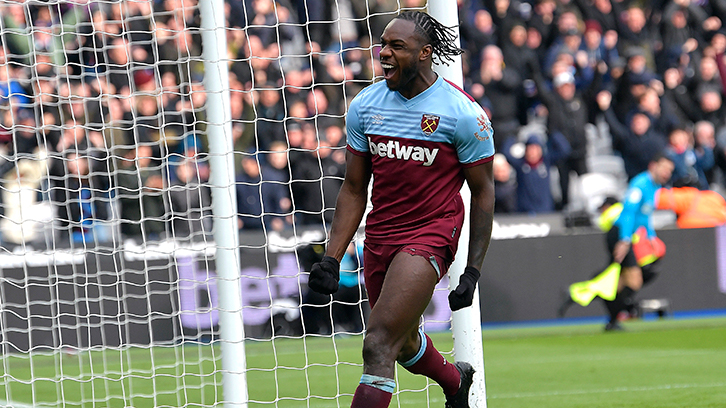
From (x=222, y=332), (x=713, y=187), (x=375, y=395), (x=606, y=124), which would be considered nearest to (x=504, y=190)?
(x=606, y=124)

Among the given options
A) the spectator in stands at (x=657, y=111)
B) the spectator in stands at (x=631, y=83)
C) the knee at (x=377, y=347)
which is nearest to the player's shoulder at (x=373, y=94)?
the knee at (x=377, y=347)

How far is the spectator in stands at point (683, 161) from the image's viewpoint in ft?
41.9

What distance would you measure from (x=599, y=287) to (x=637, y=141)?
262 centimetres

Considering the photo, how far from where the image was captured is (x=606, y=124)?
556 inches

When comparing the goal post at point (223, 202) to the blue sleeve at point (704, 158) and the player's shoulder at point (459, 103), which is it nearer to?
the player's shoulder at point (459, 103)

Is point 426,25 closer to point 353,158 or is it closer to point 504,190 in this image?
point 353,158

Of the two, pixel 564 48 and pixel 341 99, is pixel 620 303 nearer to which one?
pixel 341 99

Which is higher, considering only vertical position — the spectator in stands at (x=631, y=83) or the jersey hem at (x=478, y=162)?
the spectator in stands at (x=631, y=83)

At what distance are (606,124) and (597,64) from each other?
860 mm

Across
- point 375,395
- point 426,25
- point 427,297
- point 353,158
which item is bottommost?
point 375,395

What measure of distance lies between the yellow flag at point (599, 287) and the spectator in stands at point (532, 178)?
3.86 feet

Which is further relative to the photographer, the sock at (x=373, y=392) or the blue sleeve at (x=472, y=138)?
the blue sleeve at (x=472, y=138)

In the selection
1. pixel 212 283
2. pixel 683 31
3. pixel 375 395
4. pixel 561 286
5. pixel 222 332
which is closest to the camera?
pixel 375 395

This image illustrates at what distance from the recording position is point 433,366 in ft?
16.8
